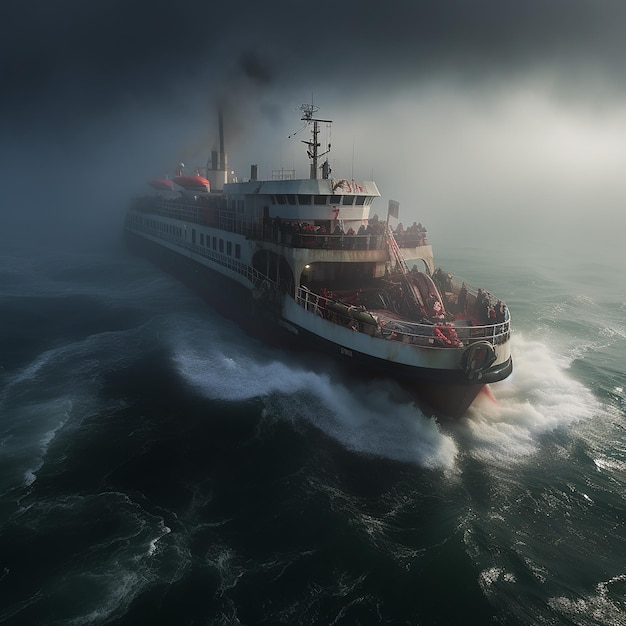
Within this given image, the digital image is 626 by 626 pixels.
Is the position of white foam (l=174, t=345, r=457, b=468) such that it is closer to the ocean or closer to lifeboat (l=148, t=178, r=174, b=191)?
the ocean

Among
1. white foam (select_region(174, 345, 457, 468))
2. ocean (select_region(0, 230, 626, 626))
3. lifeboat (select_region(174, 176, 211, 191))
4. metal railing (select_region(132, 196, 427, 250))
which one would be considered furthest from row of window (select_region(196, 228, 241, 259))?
lifeboat (select_region(174, 176, 211, 191))

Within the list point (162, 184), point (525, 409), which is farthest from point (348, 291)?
point (162, 184)

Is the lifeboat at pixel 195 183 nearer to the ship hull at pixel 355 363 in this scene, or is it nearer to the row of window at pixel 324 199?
the ship hull at pixel 355 363

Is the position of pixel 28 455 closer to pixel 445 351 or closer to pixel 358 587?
pixel 358 587

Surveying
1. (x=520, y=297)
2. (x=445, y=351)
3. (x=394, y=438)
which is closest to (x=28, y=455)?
(x=394, y=438)

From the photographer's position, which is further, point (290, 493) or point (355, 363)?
point (355, 363)

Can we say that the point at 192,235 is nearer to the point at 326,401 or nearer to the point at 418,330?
the point at 326,401
